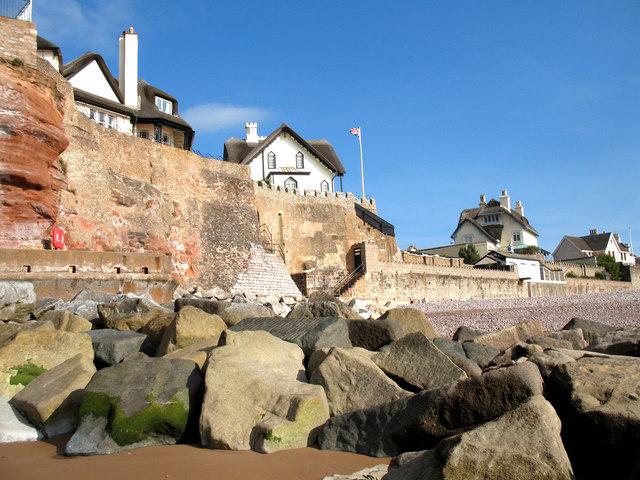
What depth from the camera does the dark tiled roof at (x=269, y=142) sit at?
42656mm

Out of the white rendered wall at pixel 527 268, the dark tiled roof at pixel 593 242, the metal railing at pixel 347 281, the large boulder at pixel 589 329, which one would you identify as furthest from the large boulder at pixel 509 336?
the dark tiled roof at pixel 593 242

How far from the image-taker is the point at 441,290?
39000 millimetres

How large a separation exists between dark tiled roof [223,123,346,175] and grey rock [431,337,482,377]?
1341 inches

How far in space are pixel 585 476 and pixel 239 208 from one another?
86.7 ft

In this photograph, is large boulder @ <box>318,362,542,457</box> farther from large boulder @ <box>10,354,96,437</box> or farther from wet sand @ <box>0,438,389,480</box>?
large boulder @ <box>10,354,96,437</box>

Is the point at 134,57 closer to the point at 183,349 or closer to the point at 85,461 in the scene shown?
the point at 183,349

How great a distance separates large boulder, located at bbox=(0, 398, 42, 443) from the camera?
22.9 ft

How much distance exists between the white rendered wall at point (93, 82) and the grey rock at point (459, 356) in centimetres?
2702

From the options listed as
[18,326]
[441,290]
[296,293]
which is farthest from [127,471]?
[441,290]

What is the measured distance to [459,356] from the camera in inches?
345

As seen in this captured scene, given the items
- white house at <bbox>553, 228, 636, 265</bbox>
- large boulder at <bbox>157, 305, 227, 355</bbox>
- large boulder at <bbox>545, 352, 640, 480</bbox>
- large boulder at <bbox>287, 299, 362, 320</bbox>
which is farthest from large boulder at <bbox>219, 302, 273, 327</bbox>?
white house at <bbox>553, 228, 636, 265</bbox>

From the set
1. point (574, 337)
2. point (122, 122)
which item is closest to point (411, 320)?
point (574, 337)

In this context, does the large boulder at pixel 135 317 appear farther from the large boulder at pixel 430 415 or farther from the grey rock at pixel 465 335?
the grey rock at pixel 465 335

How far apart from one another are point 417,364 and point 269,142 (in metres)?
36.8
